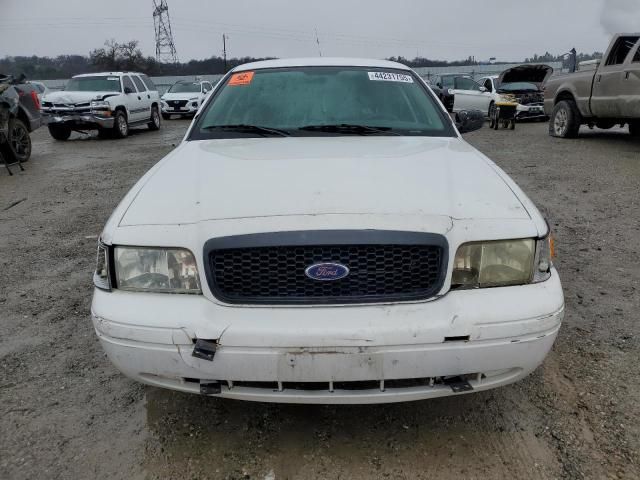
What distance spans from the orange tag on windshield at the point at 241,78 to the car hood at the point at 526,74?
1531 centimetres

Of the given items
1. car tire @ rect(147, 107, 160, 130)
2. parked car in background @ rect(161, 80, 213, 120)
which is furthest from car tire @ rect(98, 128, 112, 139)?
parked car in background @ rect(161, 80, 213, 120)

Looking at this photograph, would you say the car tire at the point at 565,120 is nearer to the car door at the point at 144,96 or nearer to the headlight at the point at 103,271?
the headlight at the point at 103,271

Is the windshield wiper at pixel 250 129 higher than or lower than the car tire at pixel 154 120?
higher

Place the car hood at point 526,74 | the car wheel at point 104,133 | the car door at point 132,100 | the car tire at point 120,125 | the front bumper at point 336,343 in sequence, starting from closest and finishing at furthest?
the front bumper at point 336,343 → the car tire at point 120,125 → the car wheel at point 104,133 → the car door at point 132,100 → the car hood at point 526,74

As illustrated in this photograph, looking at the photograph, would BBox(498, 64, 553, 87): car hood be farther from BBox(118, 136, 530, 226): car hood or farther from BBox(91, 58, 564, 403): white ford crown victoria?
BBox(91, 58, 564, 403): white ford crown victoria

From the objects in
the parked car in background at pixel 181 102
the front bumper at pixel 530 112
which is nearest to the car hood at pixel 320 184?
the front bumper at pixel 530 112

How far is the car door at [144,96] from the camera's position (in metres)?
16.0

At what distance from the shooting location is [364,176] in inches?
89.5

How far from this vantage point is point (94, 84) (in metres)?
14.6

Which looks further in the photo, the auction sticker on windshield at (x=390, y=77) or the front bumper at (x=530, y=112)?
the front bumper at (x=530, y=112)

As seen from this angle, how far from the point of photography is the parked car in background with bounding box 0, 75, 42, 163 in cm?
893

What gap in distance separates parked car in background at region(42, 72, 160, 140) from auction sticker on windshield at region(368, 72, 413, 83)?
12049 mm

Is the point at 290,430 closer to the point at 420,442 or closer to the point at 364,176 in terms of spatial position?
the point at 420,442

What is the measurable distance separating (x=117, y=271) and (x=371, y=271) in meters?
0.98
